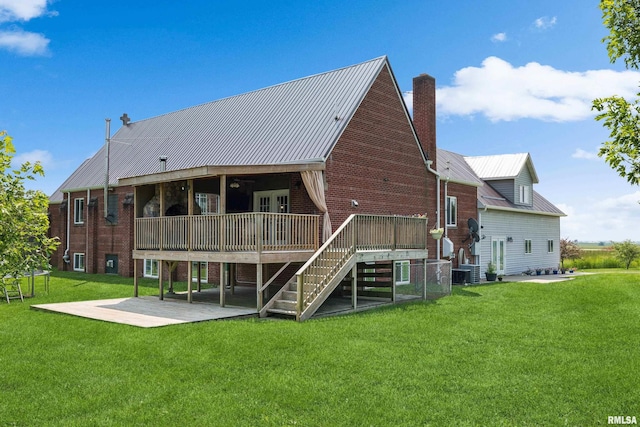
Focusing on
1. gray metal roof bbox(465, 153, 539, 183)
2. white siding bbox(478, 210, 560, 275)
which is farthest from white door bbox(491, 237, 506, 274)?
gray metal roof bbox(465, 153, 539, 183)

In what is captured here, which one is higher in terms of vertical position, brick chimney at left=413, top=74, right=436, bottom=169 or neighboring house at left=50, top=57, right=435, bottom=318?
brick chimney at left=413, top=74, right=436, bottom=169

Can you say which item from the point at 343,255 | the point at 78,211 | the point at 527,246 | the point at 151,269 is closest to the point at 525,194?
the point at 527,246

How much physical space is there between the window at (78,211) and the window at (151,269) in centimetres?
649

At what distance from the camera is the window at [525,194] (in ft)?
105

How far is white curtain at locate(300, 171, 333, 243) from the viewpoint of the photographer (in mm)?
15828

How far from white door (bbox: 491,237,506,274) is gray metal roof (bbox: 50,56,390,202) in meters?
13.5

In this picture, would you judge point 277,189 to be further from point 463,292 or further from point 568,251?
point 568,251

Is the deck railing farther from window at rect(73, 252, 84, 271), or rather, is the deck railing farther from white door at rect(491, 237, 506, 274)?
white door at rect(491, 237, 506, 274)

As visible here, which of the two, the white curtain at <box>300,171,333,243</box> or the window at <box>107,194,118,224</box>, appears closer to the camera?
the white curtain at <box>300,171,333,243</box>

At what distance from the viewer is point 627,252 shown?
132 feet

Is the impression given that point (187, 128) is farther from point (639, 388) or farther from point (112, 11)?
point (639, 388)

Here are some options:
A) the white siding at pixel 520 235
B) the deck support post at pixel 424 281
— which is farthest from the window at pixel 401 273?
the white siding at pixel 520 235

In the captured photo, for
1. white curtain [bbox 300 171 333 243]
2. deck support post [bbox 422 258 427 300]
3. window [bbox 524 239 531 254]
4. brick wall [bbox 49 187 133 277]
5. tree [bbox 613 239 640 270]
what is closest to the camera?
white curtain [bbox 300 171 333 243]
